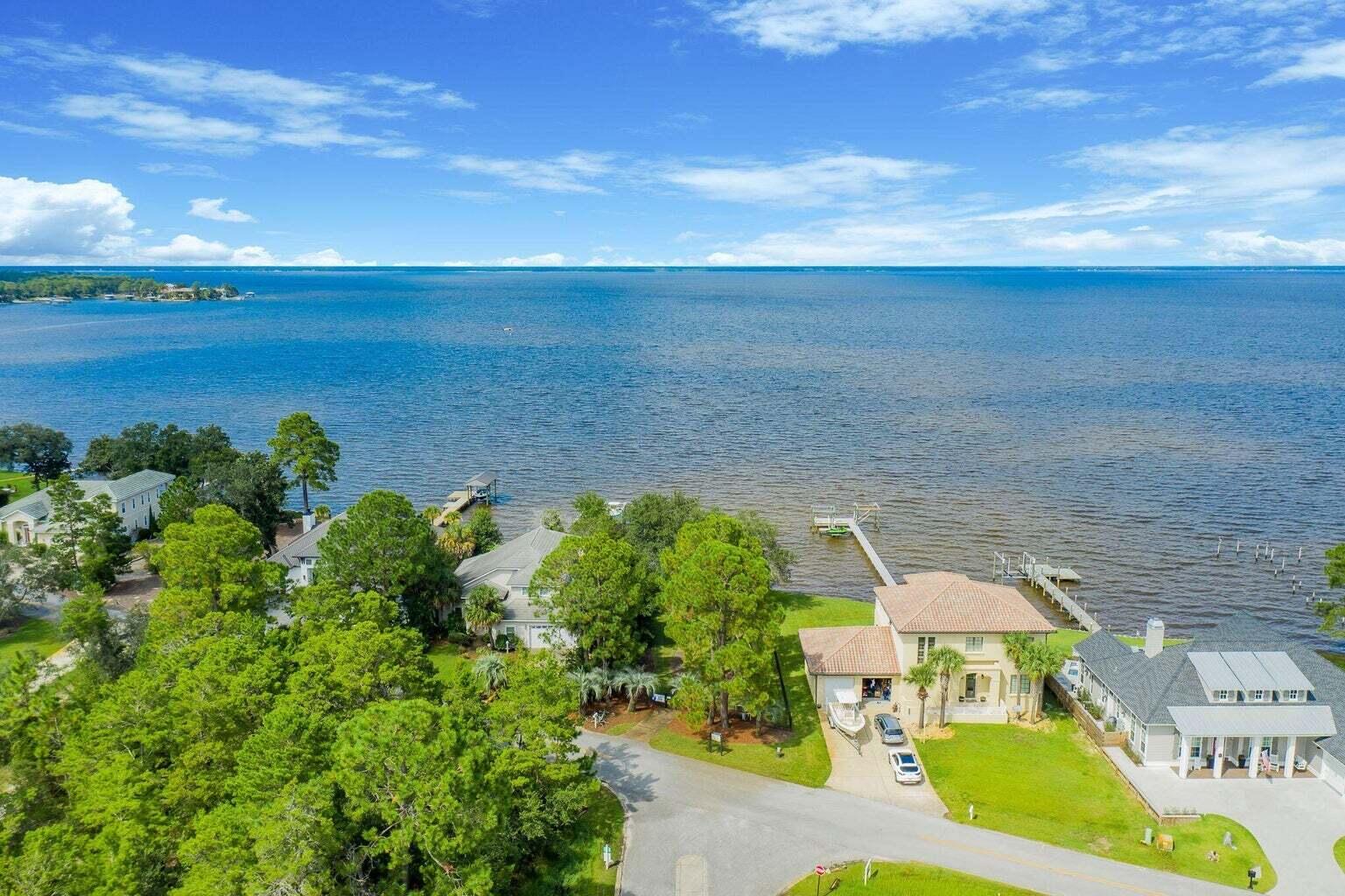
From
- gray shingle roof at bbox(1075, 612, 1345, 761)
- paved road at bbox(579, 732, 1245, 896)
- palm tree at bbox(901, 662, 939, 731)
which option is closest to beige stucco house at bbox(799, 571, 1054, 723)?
palm tree at bbox(901, 662, 939, 731)

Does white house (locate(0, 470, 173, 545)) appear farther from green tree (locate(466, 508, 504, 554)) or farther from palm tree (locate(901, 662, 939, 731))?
palm tree (locate(901, 662, 939, 731))

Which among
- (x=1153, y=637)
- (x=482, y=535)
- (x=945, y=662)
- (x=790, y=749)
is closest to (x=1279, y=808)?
(x=1153, y=637)

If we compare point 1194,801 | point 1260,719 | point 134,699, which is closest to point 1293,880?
point 1194,801

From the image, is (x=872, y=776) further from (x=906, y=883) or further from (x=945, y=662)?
(x=906, y=883)

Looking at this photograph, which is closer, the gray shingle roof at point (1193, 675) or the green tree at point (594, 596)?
the gray shingle roof at point (1193, 675)

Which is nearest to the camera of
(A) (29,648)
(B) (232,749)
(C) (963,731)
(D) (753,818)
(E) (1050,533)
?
(B) (232,749)

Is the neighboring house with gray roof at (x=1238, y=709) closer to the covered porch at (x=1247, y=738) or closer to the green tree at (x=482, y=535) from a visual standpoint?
the covered porch at (x=1247, y=738)

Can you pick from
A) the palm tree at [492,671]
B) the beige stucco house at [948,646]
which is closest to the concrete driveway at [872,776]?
the beige stucco house at [948,646]

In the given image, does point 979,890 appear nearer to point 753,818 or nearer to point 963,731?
point 753,818
